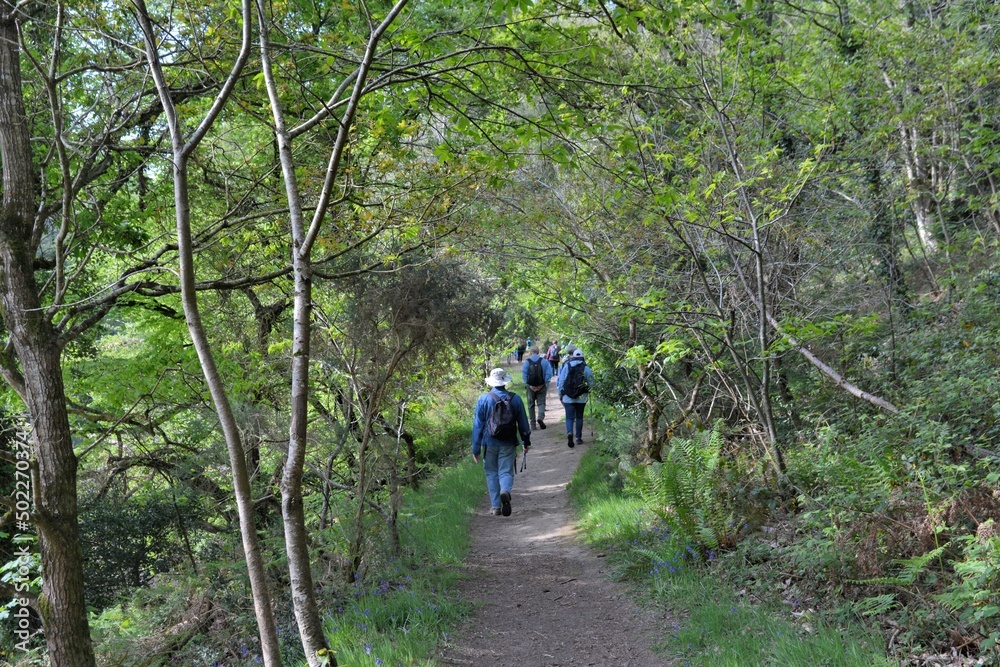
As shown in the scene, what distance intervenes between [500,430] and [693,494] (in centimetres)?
275

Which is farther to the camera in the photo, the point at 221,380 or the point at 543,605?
the point at 543,605

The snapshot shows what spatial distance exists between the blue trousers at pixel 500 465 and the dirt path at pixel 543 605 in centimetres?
65

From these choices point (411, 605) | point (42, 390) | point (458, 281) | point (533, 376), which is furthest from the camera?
point (533, 376)

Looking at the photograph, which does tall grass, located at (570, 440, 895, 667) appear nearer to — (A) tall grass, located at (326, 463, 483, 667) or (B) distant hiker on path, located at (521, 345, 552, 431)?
(A) tall grass, located at (326, 463, 483, 667)

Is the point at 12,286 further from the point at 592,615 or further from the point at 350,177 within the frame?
the point at 592,615

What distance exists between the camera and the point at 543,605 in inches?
254

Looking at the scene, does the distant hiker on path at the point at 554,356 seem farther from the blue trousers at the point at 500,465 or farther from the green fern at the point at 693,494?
the green fern at the point at 693,494

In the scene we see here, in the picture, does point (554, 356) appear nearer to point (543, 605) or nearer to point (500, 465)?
point (500, 465)

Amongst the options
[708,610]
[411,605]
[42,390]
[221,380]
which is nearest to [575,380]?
[411,605]

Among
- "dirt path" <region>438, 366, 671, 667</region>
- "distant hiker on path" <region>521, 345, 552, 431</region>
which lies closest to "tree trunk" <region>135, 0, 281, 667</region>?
"dirt path" <region>438, 366, 671, 667</region>

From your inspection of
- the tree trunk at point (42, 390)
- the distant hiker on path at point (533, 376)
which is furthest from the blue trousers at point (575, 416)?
the tree trunk at point (42, 390)

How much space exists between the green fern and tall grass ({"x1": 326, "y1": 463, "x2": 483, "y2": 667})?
218 cm

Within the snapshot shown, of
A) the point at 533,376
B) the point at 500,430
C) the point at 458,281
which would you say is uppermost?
the point at 458,281

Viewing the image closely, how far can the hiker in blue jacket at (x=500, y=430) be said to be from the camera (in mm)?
8727
